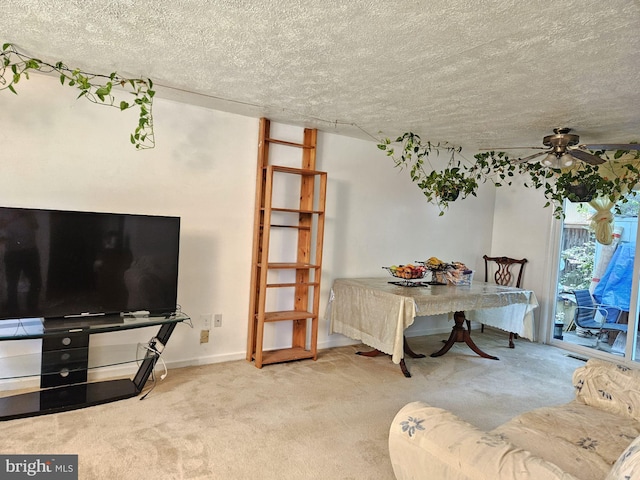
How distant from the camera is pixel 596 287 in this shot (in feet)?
14.3

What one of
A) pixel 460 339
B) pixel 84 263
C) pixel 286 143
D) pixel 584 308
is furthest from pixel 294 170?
pixel 584 308

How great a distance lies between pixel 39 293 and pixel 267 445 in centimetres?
167

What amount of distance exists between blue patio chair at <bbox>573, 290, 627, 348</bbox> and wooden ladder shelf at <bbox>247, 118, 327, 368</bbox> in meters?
2.92

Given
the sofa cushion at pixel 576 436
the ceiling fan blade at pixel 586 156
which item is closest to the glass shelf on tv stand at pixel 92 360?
the sofa cushion at pixel 576 436

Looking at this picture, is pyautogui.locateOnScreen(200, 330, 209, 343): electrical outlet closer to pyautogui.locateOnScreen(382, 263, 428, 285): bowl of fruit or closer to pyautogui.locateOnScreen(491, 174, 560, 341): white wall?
pyautogui.locateOnScreen(382, 263, 428, 285): bowl of fruit

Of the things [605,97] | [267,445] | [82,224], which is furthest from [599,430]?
[82,224]

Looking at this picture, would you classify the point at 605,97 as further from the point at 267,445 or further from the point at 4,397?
the point at 4,397

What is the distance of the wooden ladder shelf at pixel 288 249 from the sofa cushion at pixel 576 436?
6.99ft

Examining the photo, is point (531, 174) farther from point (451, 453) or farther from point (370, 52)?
point (451, 453)

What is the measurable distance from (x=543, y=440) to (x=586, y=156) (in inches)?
89.2

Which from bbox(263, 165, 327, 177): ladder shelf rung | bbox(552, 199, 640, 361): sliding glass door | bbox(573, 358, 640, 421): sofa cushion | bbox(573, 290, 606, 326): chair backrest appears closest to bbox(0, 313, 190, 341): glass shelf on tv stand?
bbox(263, 165, 327, 177): ladder shelf rung

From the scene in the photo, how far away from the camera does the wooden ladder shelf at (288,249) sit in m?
3.49

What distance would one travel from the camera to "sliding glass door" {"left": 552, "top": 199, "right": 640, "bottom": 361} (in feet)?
13.5

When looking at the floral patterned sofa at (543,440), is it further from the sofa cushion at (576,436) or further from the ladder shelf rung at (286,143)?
the ladder shelf rung at (286,143)
